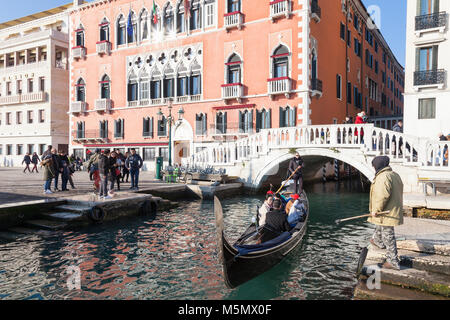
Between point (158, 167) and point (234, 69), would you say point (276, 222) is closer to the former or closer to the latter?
point (158, 167)

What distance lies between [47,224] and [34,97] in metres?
25.8

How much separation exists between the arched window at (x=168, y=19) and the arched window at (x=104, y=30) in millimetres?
5272

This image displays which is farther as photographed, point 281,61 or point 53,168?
point 281,61

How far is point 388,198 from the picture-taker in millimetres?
4527

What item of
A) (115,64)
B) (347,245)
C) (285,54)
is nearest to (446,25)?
(285,54)

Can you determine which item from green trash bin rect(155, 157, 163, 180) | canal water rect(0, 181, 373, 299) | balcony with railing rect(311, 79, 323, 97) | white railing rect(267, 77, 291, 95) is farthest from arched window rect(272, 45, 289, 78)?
canal water rect(0, 181, 373, 299)

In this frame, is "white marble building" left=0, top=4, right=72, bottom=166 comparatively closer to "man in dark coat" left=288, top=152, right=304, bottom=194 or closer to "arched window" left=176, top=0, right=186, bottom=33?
"arched window" left=176, top=0, right=186, bottom=33

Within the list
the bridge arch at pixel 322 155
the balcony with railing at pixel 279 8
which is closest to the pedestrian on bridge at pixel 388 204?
the bridge arch at pixel 322 155

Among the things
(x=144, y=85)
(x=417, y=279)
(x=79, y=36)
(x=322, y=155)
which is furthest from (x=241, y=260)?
(x=79, y=36)

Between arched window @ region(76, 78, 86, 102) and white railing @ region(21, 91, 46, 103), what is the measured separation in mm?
4790

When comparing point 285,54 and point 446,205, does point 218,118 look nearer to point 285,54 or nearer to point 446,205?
point 285,54

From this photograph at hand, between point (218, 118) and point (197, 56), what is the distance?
14.3 feet

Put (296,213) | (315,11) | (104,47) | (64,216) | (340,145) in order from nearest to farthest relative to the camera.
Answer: (296,213), (64,216), (340,145), (315,11), (104,47)

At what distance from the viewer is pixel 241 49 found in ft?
66.1
